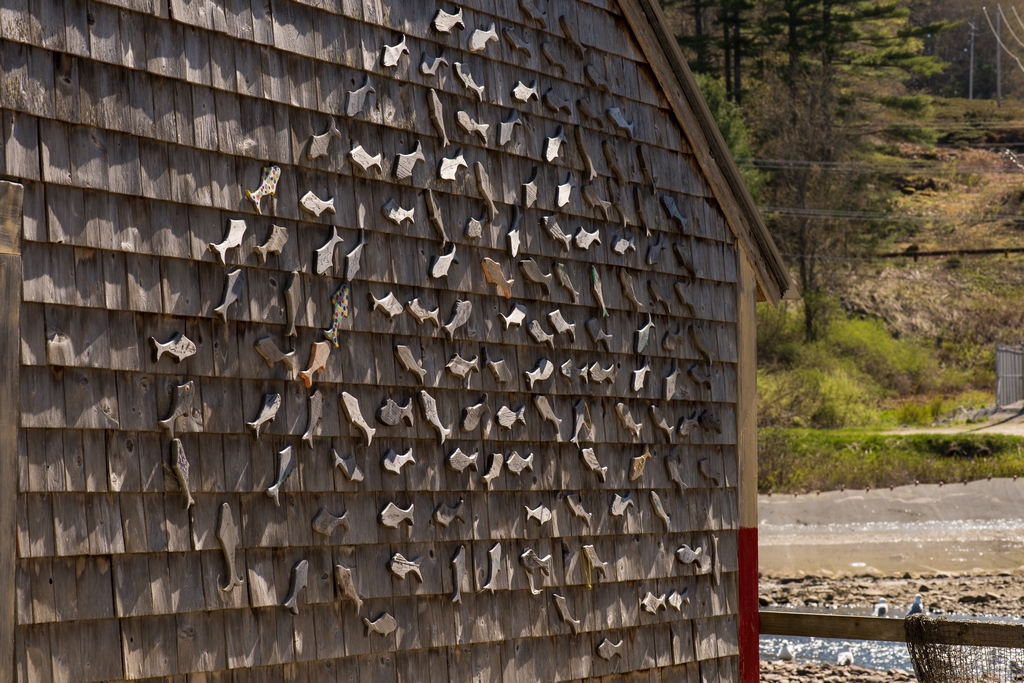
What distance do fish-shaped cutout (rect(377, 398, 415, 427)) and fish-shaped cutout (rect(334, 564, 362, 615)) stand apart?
574 mm

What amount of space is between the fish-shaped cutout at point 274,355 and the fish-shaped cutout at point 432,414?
0.61 meters

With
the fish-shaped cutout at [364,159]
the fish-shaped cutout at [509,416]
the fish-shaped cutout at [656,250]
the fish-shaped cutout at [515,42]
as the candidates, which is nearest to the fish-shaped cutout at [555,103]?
the fish-shaped cutout at [515,42]

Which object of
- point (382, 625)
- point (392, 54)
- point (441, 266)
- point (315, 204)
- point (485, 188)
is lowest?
point (382, 625)

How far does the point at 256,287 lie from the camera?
3574mm

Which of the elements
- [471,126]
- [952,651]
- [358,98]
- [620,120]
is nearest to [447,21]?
[471,126]

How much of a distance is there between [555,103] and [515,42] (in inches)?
13.8

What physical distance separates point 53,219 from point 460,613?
2232mm

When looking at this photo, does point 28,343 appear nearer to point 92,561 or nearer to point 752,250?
point 92,561

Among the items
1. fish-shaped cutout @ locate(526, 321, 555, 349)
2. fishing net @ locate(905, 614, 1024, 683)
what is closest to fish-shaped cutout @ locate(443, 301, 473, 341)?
fish-shaped cutout @ locate(526, 321, 555, 349)

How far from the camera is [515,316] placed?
449 centimetres

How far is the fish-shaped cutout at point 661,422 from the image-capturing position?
16.8ft

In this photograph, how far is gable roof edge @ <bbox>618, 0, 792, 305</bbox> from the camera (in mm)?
5176

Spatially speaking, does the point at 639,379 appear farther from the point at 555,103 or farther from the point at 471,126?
the point at 471,126

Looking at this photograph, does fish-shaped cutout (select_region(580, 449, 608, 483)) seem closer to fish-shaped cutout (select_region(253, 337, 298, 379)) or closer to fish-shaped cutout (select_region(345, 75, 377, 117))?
fish-shaped cutout (select_region(253, 337, 298, 379))
